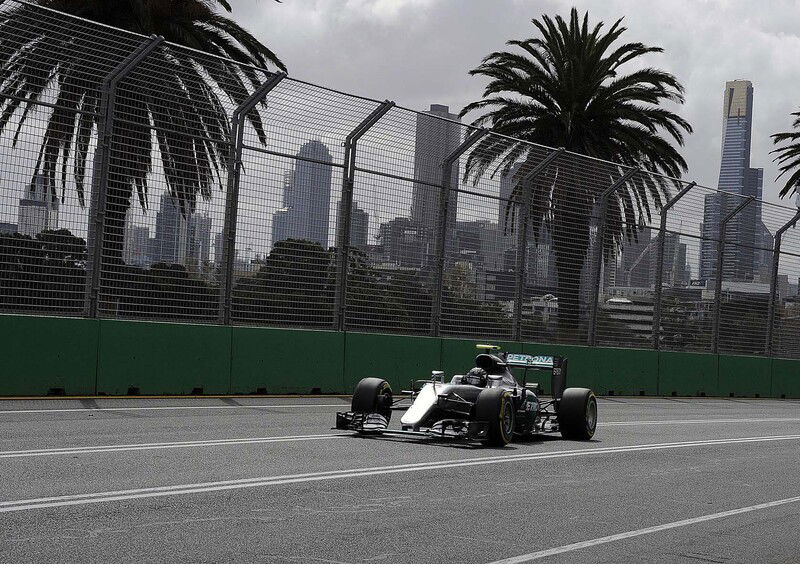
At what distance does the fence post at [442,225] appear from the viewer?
69.5ft

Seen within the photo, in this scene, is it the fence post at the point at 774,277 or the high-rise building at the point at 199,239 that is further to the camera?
the fence post at the point at 774,277

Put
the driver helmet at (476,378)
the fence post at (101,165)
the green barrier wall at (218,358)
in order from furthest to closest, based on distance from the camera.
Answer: the fence post at (101,165) < the green barrier wall at (218,358) < the driver helmet at (476,378)

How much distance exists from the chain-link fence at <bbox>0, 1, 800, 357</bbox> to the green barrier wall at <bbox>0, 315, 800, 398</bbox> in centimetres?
28

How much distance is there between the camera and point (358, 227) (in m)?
19.7

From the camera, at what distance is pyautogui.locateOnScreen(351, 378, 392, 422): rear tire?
1324cm

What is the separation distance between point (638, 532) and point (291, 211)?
36.9 ft

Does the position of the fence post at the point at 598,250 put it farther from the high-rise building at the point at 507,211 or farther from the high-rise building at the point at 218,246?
the high-rise building at the point at 218,246

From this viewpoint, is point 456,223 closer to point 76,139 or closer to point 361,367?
point 361,367

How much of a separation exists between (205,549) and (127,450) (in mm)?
4045

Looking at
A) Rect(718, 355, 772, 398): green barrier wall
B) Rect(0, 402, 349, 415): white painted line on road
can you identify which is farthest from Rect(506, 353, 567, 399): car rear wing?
Rect(718, 355, 772, 398): green barrier wall

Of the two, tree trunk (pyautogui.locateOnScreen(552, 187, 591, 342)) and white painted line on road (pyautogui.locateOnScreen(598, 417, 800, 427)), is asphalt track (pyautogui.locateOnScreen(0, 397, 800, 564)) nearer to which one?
white painted line on road (pyautogui.locateOnScreen(598, 417, 800, 427))

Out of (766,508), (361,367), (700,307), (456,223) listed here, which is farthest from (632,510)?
(700,307)

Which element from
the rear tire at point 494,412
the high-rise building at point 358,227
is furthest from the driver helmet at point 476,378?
the high-rise building at point 358,227

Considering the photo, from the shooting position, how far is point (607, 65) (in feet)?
115
